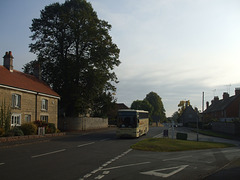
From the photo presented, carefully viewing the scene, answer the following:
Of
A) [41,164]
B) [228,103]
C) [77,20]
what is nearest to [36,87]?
[77,20]

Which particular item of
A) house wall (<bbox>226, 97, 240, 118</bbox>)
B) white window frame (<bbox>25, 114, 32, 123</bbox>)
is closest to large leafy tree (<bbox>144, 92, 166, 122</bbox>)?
house wall (<bbox>226, 97, 240, 118</bbox>)

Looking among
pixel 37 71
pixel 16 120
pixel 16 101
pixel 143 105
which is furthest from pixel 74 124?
pixel 143 105

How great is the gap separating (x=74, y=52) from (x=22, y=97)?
16.2 m

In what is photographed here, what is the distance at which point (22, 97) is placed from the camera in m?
29.5

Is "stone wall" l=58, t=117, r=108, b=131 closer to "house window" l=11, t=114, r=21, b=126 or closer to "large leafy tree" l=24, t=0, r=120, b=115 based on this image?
"large leafy tree" l=24, t=0, r=120, b=115

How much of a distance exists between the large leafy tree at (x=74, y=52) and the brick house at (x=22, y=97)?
498 centimetres

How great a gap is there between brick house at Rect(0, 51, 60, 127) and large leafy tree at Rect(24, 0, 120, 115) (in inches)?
196

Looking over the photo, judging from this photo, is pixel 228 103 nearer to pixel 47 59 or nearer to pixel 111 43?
pixel 111 43

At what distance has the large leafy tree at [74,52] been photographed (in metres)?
40.7

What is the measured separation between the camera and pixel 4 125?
2481 centimetres

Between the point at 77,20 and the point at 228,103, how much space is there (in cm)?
4420

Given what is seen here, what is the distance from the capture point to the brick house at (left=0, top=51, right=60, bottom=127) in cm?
2736

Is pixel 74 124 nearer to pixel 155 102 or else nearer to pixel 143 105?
pixel 143 105

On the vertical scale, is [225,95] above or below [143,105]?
above
